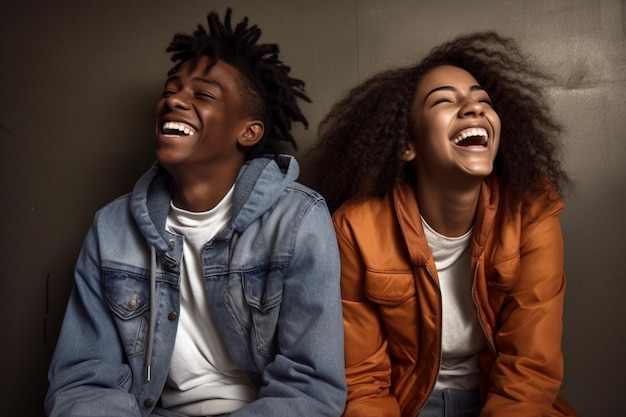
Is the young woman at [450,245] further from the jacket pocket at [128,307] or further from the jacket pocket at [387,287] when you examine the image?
the jacket pocket at [128,307]

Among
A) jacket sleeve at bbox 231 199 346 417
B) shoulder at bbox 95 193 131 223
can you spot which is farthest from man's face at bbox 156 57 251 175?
jacket sleeve at bbox 231 199 346 417

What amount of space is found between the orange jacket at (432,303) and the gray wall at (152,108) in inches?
14.9

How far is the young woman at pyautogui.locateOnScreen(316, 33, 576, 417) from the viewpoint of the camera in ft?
4.99

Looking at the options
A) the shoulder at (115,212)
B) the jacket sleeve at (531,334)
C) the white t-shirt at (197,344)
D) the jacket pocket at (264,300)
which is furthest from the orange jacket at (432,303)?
the shoulder at (115,212)

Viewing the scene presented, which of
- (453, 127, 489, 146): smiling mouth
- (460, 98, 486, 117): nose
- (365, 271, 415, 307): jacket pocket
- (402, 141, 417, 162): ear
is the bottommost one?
(365, 271, 415, 307): jacket pocket

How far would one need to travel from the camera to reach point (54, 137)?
6.72 feet

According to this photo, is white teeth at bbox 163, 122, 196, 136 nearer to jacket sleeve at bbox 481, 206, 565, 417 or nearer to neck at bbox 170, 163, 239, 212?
neck at bbox 170, 163, 239, 212

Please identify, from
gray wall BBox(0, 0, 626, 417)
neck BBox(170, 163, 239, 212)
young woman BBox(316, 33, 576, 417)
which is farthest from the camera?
gray wall BBox(0, 0, 626, 417)

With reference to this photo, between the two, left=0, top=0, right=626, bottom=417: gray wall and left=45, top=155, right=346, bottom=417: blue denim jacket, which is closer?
left=45, top=155, right=346, bottom=417: blue denim jacket

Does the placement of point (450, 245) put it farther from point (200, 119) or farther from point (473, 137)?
point (200, 119)

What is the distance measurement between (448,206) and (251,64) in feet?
2.37

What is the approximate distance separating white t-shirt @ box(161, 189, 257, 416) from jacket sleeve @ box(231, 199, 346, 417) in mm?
163

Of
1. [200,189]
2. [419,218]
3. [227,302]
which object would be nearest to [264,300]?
[227,302]

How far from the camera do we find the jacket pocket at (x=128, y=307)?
160 cm
